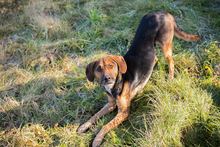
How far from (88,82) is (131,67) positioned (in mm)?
1261

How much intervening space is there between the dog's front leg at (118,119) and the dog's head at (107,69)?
39 cm

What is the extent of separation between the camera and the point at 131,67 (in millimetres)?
3113

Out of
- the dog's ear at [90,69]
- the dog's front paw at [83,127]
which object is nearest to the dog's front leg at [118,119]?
the dog's front paw at [83,127]

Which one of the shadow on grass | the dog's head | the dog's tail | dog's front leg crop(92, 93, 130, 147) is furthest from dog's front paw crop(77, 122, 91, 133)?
the dog's tail

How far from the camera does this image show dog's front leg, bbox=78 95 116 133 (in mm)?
3034

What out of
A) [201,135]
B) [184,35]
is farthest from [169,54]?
[201,135]

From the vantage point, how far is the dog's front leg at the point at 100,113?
9.95 feet

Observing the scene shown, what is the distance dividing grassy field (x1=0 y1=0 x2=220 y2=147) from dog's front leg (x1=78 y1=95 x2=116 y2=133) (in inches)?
4.0

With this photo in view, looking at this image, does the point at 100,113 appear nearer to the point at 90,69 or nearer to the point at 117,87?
the point at 117,87

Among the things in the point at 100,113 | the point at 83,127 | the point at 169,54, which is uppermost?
the point at 169,54

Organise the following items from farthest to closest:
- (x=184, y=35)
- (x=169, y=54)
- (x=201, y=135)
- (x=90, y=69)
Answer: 1. (x=169, y=54)
2. (x=184, y=35)
3. (x=90, y=69)
4. (x=201, y=135)

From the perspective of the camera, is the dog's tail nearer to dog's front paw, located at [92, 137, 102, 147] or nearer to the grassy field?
the grassy field

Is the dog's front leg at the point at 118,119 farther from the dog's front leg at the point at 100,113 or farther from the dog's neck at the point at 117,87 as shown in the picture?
the dog's front leg at the point at 100,113

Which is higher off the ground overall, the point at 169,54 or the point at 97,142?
the point at 169,54
